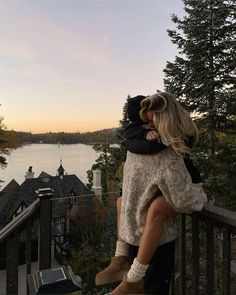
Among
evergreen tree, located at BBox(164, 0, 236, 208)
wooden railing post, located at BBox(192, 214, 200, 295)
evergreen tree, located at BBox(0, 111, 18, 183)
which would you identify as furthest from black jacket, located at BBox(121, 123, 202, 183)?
evergreen tree, located at BBox(0, 111, 18, 183)

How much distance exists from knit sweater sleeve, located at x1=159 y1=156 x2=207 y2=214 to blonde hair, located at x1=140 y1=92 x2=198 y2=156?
0.08m

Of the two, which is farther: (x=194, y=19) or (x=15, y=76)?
(x=15, y=76)

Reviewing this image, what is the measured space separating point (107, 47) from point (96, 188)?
861cm

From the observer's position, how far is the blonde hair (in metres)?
1.58

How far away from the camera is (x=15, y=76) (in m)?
17.7

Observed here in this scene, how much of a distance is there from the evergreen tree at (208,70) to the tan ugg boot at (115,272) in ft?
30.0

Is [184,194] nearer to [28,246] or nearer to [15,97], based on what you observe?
[28,246]

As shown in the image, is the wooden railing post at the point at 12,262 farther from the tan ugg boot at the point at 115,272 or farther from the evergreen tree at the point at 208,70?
the evergreen tree at the point at 208,70

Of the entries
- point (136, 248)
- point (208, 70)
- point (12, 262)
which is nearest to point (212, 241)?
point (136, 248)

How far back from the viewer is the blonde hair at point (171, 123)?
1582 mm

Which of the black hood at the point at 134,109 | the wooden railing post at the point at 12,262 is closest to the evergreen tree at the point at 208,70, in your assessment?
the wooden railing post at the point at 12,262

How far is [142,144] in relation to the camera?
1696mm

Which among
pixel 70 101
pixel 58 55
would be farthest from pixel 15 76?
pixel 70 101

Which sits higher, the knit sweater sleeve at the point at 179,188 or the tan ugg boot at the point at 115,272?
the knit sweater sleeve at the point at 179,188
